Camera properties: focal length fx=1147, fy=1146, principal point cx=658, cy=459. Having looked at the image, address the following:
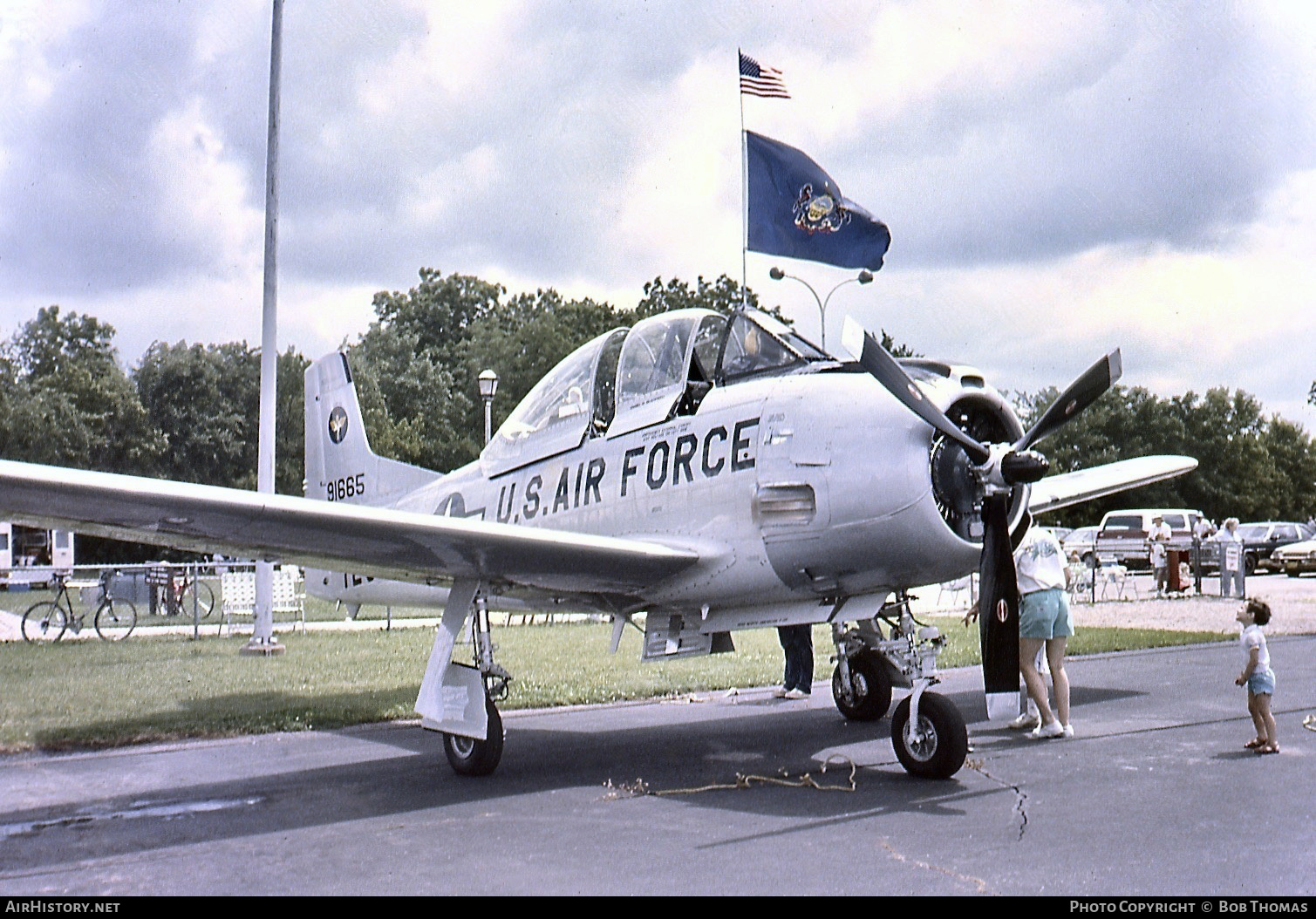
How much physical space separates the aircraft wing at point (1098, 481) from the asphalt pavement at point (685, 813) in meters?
1.89

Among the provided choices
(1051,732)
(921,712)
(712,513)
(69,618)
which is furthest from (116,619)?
(921,712)

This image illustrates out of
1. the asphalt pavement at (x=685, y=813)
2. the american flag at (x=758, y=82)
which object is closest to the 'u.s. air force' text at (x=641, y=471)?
the asphalt pavement at (x=685, y=813)

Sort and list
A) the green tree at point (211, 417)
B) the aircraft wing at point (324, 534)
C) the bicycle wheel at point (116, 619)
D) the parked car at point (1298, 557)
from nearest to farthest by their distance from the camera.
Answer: the aircraft wing at point (324, 534), the bicycle wheel at point (116, 619), the parked car at point (1298, 557), the green tree at point (211, 417)

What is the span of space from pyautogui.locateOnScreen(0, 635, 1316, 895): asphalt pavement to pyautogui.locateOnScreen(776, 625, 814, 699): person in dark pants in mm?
1421

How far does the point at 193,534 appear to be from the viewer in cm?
740

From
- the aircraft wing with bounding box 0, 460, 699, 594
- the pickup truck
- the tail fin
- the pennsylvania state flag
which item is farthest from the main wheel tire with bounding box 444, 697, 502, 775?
the pickup truck

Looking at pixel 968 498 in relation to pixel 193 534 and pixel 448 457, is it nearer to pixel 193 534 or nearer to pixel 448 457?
pixel 193 534

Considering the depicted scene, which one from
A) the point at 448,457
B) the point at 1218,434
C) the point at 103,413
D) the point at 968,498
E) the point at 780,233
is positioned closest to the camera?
the point at 968,498

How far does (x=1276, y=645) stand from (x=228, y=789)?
46.0 feet

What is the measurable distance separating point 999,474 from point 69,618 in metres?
18.0

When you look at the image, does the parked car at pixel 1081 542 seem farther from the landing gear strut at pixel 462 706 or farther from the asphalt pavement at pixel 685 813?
the landing gear strut at pixel 462 706

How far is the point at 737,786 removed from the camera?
7148mm

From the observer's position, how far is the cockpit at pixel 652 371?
8094 mm

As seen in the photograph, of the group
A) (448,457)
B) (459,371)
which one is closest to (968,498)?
(448,457)
